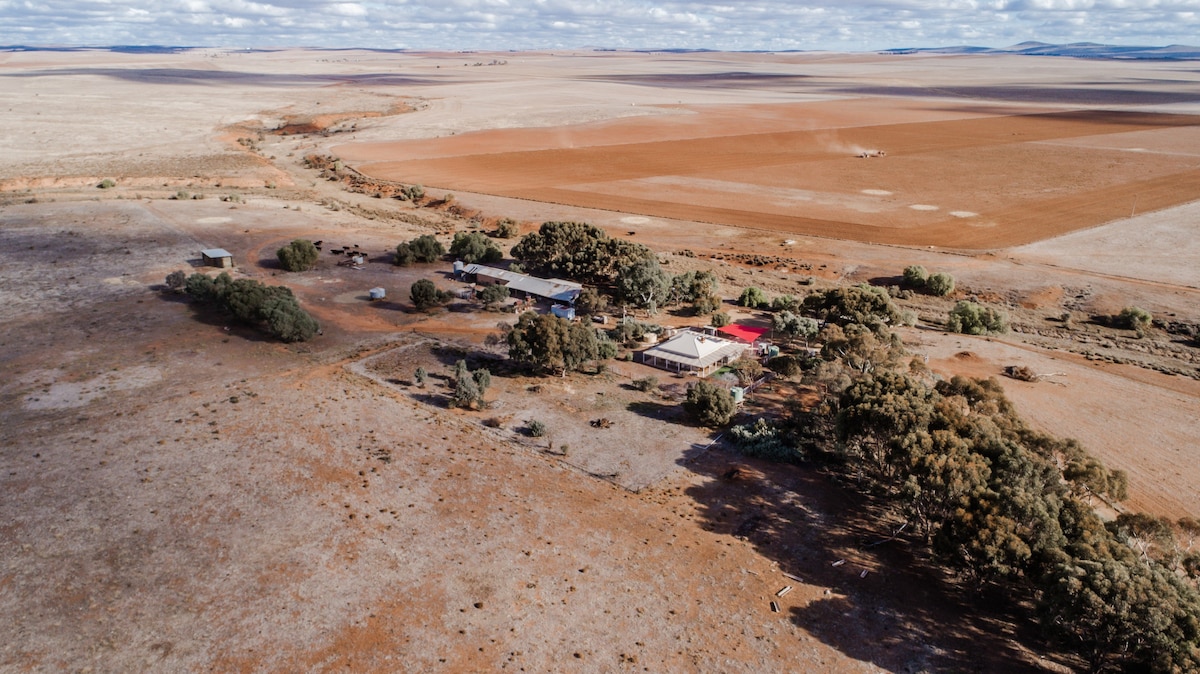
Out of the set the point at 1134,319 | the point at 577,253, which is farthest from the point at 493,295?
the point at 1134,319

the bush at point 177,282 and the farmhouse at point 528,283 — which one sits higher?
the farmhouse at point 528,283

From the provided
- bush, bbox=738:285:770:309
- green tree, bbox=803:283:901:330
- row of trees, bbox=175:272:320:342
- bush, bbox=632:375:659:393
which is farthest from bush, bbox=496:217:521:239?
bush, bbox=632:375:659:393

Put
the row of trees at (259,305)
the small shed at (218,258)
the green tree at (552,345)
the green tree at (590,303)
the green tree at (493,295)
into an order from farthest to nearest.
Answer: the small shed at (218,258)
the green tree at (493,295)
the green tree at (590,303)
the row of trees at (259,305)
the green tree at (552,345)

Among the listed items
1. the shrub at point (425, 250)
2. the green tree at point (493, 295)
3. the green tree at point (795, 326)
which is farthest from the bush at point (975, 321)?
the shrub at point (425, 250)

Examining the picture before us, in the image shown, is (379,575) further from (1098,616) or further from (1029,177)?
(1029,177)

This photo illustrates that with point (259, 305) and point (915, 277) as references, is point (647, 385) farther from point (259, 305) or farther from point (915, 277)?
point (915, 277)

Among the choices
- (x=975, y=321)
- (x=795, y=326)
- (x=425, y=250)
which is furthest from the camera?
(x=425, y=250)

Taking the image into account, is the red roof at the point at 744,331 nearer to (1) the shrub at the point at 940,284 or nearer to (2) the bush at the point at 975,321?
(2) the bush at the point at 975,321

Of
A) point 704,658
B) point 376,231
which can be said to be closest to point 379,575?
point 704,658
